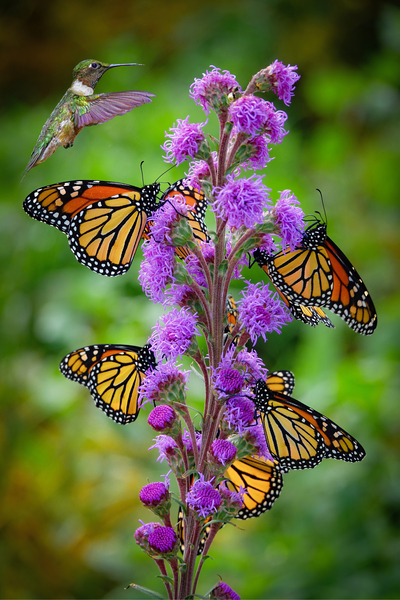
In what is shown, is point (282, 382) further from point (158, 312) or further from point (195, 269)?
point (158, 312)

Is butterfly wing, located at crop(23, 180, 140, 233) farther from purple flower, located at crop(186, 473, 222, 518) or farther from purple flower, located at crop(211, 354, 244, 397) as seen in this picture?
purple flower, located at crop(186, 473, 222, 518)

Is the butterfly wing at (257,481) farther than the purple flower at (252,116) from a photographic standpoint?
Yes

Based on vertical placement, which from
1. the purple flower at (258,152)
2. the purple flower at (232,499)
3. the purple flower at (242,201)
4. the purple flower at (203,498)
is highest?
the purple flower at (258,152)

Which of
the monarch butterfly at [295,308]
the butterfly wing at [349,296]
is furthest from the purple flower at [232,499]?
the butterfly wing at [349,296]

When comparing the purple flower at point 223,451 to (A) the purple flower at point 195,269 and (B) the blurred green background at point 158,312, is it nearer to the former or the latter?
(A) the purple flower at point 195,269

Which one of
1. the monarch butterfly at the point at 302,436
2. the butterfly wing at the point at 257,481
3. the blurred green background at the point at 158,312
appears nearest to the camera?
the monarch butterfly at the point at 302,436

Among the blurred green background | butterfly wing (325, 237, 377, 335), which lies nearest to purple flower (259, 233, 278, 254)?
butterfly wing (325, 237, 377, 335)

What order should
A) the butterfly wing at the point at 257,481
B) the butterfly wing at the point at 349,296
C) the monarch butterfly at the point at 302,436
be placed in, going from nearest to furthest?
1. the monarch butterfly at the point at 302,436
2. the butterfly wing at the point at 349,296
3. the butterfly wing at the point at 257,481
